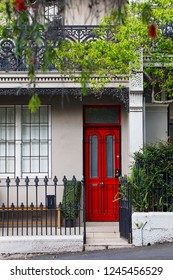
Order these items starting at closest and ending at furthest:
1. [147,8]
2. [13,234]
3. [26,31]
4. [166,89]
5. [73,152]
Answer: [26,31], [147,8], [13,234], [166,89], [73,152]

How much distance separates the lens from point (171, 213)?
1192cm

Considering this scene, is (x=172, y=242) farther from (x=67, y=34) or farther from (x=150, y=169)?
(x=67, y=34)

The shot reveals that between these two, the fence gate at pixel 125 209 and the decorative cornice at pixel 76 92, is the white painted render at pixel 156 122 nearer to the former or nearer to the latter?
the decorative cornice at pixel 76 92

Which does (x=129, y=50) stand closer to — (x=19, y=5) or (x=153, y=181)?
(x=153, y=181)

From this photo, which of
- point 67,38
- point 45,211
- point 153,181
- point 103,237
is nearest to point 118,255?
point 103,237

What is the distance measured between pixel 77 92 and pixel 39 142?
1791 millimetres

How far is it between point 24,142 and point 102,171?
204 centimetres

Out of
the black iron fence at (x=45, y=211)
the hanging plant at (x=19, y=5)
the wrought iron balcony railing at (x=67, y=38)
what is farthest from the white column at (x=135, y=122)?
the hanging plant at (x=19, y=5)

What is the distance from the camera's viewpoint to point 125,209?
12375mm

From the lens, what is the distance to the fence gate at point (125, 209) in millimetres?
12016

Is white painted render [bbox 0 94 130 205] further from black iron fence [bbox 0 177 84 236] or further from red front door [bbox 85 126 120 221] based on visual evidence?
black iron fence [bbox 0 177 84 236]

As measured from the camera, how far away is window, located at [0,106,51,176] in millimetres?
15023

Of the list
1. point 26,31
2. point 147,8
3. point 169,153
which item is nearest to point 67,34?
point 169,153

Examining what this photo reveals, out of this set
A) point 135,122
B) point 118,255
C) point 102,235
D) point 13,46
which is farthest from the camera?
point 13,46
